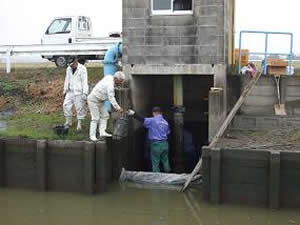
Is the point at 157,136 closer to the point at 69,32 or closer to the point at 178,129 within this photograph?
the point at 178,129

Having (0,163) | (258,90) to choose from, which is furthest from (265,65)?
(0,163)

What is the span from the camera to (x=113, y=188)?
39.0 feet

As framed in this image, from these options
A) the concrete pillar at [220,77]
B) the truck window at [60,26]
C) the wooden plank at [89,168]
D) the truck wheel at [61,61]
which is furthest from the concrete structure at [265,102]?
the truck window at [60,26]

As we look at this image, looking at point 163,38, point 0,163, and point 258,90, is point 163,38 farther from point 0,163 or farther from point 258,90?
point 0,163

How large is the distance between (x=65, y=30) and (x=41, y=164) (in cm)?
1279

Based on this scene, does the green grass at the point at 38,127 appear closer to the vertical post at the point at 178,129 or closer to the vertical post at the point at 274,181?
the vertical post at the point at 178,129

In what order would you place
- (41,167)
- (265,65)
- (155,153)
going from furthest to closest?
(265,65) → (155,153) → (41,167)

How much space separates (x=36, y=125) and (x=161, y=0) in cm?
468

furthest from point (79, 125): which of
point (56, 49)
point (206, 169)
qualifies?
point (56, 49)

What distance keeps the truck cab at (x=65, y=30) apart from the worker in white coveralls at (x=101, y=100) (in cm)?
1139

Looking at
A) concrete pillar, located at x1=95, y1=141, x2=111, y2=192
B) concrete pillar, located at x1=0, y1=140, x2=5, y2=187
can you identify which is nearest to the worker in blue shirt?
concrete pillar, located at x1=95, y1=141, x2=111, y2=192

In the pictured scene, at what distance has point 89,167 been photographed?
11273 mm

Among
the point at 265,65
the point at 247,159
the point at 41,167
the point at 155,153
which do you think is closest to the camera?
the point at 247,159

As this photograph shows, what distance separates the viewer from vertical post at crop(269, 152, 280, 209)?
10.2 m
